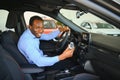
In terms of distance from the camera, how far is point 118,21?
4.80 feet

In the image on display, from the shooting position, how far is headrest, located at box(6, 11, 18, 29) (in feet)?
13.8

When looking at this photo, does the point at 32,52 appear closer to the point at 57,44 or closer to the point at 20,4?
the point at 57,44

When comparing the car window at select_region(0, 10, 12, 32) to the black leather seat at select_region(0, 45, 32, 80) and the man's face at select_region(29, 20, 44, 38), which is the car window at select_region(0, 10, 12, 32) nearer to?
the man's face at select_region(29, 20, 44, 38)

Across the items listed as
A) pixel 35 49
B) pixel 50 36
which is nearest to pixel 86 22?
pixel 50 36

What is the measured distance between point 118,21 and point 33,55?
1.89m

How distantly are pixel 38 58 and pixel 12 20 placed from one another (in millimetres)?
1277

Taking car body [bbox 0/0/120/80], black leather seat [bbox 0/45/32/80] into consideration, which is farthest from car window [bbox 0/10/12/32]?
black leather seat [bbox 0/45/32/80]

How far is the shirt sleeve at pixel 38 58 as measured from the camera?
3174 mm

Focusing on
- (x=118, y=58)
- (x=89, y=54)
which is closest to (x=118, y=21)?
(x=118, y=58)

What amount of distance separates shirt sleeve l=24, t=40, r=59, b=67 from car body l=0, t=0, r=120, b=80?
101 millimetres

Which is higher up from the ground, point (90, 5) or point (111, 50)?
point (90, 5)

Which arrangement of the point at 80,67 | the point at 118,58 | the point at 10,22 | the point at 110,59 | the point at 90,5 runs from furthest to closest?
the point at 10,22 → the point at 80,67 → the point at 110,59 → the point at 118,58 → the point at 90,5

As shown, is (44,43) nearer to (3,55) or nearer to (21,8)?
(21,8)

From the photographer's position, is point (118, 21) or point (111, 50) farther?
point (111, 50)
